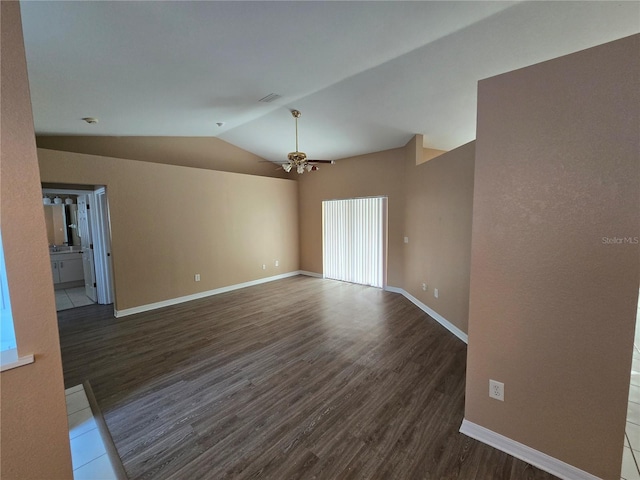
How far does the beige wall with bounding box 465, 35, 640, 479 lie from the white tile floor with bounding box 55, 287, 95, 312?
6.55 meters

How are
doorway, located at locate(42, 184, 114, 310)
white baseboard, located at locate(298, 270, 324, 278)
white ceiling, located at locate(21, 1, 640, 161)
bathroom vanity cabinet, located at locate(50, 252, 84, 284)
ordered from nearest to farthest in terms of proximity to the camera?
white ceiling, located at locate(21, 1, 640, 161) → doorway, located at locate(42, 184, 114, 310) → bathroom vanity cabinet, located at locate(50, 252, 84, 284) → white baseboard, located at locate(298, 270, 324, 278)

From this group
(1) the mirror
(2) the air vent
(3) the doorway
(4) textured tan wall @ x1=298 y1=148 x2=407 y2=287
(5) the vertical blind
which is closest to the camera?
(2) the air vent

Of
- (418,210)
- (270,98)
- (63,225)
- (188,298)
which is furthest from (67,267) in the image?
(418,210)

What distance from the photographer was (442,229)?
373 centimetres

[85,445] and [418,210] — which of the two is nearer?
[85,445]

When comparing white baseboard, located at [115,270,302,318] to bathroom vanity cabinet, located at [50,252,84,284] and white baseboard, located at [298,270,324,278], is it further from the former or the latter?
bathroom vanity cabinet, located at [50,252,84,284]

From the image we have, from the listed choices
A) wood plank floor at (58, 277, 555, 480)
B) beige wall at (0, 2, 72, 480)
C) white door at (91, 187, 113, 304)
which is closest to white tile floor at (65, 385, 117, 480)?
wood plank floor at (58, 277, 555, 480)

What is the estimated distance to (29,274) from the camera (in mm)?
1237

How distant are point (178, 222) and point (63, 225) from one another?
392 cm

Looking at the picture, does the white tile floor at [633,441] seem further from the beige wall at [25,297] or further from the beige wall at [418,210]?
the beige wall at [25,297]

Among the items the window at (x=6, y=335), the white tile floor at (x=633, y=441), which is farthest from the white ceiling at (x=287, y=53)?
the white tile floor at (x=633, y=441)

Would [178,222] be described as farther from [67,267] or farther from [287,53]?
[287,53]

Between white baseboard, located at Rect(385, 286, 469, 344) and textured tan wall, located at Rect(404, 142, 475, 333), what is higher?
textured tan wall, located at Rect(404, 142, 475, 333)

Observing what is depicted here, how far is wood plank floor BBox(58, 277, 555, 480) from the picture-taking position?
166cm
